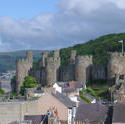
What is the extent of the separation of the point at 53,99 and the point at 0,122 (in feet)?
14.5

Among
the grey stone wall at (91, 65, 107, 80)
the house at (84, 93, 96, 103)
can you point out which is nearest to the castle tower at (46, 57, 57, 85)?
the grey stone wall at (91, 65, 107, 80)

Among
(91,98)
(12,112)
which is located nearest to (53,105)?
(12,112)

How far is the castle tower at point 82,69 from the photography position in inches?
2424

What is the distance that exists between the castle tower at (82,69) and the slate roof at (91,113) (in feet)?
88.7

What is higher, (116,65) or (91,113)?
(116,65)

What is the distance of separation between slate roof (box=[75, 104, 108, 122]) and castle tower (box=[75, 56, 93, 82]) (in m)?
27.0

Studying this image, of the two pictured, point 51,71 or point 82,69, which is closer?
point 82,69

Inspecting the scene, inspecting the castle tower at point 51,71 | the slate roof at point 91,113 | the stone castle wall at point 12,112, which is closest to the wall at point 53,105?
the slate roof at point 91,113

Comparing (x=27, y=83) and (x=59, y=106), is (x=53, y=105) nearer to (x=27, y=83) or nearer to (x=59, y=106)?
A: (x=59, y=106)

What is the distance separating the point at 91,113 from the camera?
A: 3234 cm

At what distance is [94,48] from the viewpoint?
108 m

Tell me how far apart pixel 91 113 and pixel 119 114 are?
362 centimetres

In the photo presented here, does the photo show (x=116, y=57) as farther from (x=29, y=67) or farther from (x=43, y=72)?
(x=29, y=67)

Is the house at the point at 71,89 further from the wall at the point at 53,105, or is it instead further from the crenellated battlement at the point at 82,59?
the wall at the point at 53,105
